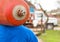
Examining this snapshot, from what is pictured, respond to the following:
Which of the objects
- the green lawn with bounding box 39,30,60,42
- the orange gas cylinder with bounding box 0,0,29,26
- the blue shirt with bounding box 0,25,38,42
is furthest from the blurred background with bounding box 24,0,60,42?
the orange gas cylinder with bounding box 0,0,29,26

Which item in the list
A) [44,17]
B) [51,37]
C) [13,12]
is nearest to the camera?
[13,12]

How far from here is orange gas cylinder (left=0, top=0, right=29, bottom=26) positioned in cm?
122

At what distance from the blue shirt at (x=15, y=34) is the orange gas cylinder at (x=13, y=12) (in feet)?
0.16

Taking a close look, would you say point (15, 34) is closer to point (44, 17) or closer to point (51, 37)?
point (51, 37)

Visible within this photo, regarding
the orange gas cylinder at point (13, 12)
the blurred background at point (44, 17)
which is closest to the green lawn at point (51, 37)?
the blurred background at point (44, 17)

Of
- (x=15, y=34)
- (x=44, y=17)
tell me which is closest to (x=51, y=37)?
(x=44, y=17)

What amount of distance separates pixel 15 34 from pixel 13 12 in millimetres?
149

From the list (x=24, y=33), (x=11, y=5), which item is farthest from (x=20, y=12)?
(x=24, y=33)

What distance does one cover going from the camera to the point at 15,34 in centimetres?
131

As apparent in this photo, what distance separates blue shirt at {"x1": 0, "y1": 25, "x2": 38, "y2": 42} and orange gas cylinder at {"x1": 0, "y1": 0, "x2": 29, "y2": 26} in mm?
50

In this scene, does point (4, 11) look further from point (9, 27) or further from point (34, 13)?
point (34, 13)

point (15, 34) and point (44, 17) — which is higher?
point (15, 34)

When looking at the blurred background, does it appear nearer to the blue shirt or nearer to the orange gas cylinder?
the blue shirt

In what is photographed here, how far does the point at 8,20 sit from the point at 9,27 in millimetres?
86
